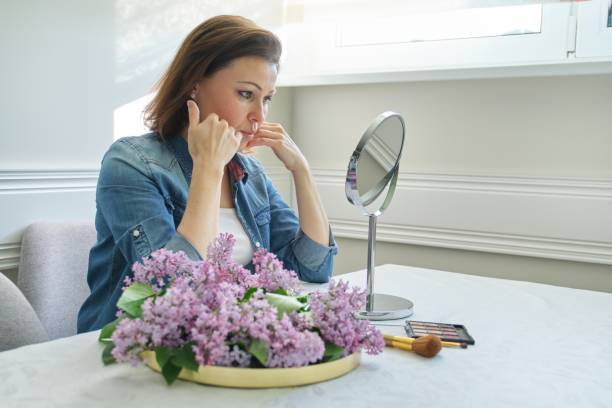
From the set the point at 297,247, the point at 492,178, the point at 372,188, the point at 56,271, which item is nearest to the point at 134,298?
the point at 372,188

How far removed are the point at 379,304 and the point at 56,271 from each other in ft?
3.01

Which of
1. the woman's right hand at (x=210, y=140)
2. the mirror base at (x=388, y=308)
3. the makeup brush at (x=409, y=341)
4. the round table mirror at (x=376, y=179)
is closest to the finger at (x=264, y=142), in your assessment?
the woman's right hand at (x=210, y=140)

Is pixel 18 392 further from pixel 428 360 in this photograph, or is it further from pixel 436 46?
pixel 436 46

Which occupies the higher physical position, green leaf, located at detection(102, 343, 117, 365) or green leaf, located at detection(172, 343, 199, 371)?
green leaf, located at detection(172, 343, 199, 371)

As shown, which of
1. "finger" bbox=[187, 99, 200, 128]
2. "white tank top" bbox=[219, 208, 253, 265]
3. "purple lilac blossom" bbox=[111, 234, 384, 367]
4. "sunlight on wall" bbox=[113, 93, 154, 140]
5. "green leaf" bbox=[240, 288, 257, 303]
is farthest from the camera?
"sunlight on wall" bbox=[113, 93, 154, 140]

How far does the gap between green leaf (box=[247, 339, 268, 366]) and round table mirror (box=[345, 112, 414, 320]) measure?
19.4 inches

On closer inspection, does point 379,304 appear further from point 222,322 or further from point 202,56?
point 202,56

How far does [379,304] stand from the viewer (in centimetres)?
135

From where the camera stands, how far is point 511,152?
2432 mm

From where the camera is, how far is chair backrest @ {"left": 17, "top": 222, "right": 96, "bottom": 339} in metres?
1.77

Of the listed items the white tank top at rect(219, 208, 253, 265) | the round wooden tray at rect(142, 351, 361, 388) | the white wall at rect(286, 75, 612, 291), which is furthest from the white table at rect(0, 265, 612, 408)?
the white wall at rect(286, 75, 612, 291)

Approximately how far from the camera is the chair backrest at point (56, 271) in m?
1.77

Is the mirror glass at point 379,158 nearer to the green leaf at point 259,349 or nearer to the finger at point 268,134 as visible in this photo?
the finger at point 268,134

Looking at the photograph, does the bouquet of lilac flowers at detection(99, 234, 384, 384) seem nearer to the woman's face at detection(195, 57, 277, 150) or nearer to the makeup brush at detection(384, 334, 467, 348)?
the makeup brush at detection(384, 334, 467, 348)
